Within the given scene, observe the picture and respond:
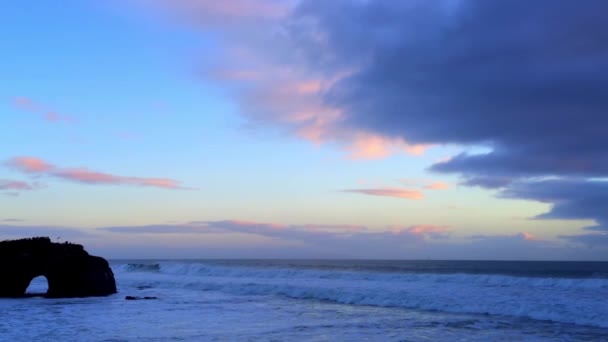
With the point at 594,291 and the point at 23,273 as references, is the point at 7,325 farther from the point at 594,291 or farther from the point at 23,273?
the point at 594,291

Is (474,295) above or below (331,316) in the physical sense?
above

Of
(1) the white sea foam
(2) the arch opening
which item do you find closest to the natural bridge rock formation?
(2) the arch opening

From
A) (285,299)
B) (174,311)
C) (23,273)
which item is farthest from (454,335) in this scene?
(23,273)

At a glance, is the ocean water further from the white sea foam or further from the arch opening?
the arch opening

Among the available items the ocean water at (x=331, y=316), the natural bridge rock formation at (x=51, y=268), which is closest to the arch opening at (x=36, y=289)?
the natural bridge rock formation at (x=51, y=268)

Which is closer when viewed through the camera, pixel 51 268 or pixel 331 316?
pixel 331 316

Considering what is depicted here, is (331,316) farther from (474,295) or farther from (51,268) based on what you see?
(51,268)

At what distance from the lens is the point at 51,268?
111 ft

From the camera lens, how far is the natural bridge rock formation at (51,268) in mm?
33531

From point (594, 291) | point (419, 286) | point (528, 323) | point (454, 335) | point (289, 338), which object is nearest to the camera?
point (289, 338)

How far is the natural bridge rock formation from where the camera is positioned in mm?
33531

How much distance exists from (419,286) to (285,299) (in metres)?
10.9

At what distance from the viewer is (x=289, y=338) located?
1784 centimetres

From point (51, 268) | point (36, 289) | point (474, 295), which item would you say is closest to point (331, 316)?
point (474, 295)
